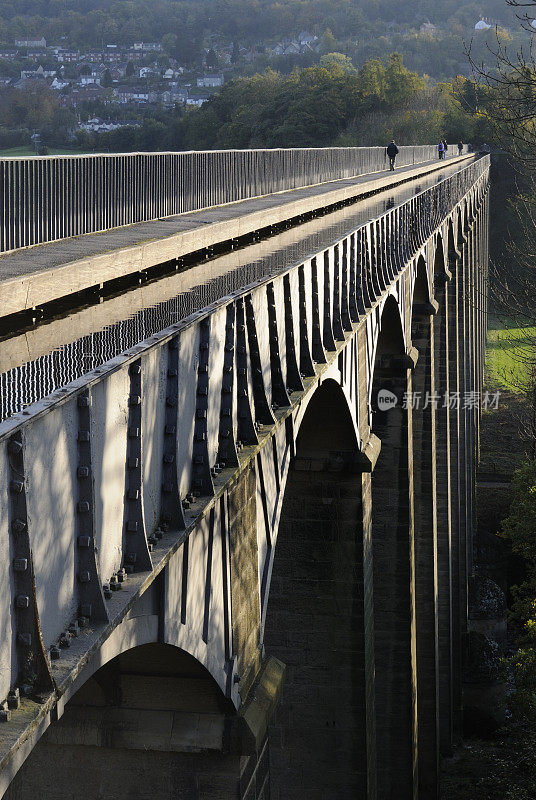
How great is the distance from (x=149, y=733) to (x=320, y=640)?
8.83 metres

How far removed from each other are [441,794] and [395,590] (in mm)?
6495

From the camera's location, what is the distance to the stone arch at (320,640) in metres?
15.3

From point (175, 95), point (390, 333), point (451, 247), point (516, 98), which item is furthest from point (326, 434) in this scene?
point (175, 95)

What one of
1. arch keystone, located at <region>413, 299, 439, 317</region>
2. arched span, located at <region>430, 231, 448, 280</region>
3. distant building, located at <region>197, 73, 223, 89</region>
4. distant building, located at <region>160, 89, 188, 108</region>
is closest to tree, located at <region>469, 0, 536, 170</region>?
arch keystone, located at <region>413, 299, 439, 317</region>

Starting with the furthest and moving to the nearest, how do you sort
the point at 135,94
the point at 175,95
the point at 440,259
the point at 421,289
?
1. the point at 175,95
2. the point at 135,94
3. the point at 440,259
4. the point at 421,289

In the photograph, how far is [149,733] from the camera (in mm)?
6922

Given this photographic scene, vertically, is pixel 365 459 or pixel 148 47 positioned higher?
pixel 148 47

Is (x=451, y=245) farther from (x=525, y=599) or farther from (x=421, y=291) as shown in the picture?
(x=525, y=599)

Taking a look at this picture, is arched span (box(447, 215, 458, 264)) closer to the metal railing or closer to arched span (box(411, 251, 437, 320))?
arched span (box(411, 251, 437, 320))

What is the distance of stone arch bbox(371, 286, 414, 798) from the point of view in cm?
1945

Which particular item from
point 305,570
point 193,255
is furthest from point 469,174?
point 193,255

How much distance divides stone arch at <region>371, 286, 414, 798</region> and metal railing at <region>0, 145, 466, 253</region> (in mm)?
5331

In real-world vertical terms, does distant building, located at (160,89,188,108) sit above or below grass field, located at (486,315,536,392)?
above

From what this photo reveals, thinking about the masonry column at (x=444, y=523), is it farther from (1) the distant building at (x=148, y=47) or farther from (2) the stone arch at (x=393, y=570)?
(1) the distant building at (x=148, y=47)
